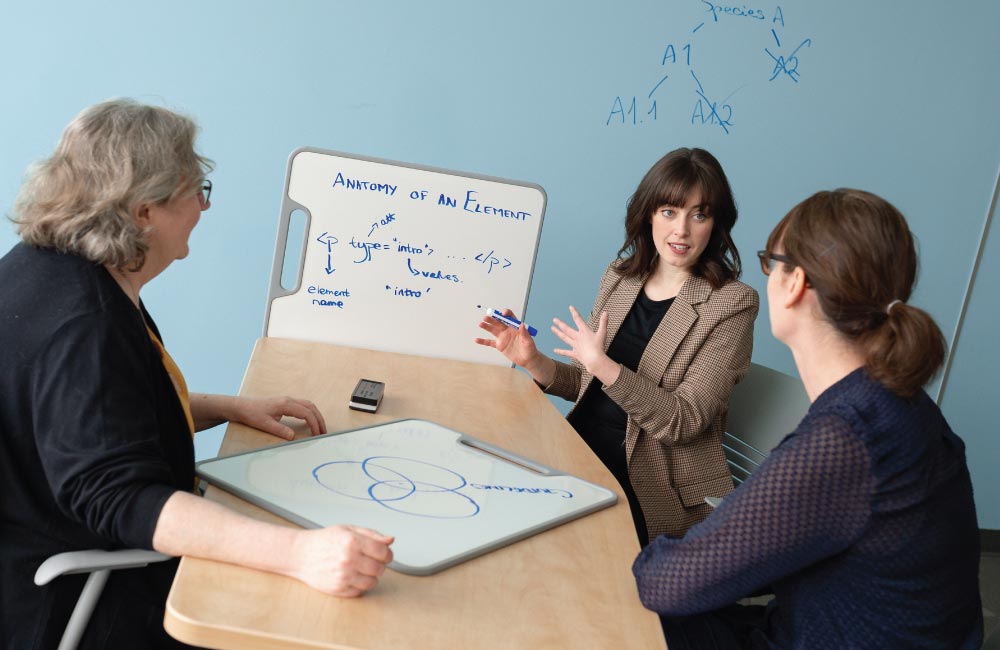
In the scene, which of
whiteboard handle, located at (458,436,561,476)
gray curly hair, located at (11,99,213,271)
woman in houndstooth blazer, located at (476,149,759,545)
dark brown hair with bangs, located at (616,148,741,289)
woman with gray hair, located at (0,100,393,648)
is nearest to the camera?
woman with gray hair, located at (0,100,393,648)

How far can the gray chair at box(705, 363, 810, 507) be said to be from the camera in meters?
1.96

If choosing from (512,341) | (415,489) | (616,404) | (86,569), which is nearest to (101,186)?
(86,569)

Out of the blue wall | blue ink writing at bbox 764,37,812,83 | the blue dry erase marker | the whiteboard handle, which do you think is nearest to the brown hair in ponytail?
the whiteboard handle

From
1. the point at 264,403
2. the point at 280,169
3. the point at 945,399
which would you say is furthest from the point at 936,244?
the point at 264,403

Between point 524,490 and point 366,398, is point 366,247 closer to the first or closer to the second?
point 366,398

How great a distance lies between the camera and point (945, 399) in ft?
10.8

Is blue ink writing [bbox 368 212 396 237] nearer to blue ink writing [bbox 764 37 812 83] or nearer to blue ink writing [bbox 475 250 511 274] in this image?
blue ink writing [bbox 475 250 511 274]

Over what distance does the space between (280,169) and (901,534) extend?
205cm

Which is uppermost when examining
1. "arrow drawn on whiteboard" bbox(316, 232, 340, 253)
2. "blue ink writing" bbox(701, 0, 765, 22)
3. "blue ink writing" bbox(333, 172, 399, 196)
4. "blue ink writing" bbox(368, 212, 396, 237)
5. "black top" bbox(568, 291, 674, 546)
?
"blue ink writing" bbox(701, 0, 765, 22)

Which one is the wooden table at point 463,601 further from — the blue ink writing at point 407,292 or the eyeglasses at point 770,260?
the blue ink writing at point 407,292

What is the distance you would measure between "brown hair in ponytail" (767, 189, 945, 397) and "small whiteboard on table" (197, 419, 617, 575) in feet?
1.50

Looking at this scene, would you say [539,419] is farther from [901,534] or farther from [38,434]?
[38,434]

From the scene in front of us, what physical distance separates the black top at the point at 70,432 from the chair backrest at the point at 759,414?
4.04 ft

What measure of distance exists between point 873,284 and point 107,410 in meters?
0.95
